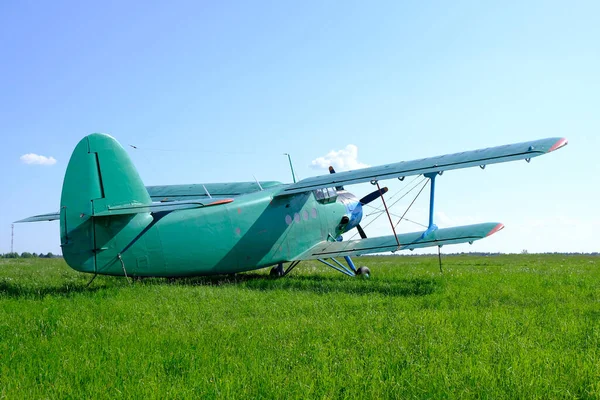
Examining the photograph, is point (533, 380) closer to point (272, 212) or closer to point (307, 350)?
point (307, 350)

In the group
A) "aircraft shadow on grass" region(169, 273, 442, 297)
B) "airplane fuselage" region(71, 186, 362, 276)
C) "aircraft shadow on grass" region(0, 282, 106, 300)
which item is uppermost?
"airplane fuselage" region(71, 186, 362, 276)

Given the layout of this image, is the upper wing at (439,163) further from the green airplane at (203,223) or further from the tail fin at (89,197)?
the tail fin at (89,197)

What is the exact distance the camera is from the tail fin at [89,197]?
34.3ft

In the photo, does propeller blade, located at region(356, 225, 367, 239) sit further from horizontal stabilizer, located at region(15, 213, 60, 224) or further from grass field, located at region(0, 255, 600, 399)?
horizontal stabilizer, located at region(15, 213, 60, 224)

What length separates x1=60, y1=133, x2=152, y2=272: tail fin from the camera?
10.5 metres

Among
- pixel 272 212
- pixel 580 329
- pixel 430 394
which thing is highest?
pixel 272 212

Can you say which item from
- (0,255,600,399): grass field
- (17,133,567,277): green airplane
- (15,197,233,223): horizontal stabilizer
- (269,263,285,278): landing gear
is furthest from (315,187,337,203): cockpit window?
(0,255,600,399): grass field

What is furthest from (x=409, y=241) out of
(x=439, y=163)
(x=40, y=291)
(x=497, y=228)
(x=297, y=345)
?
(x=40, y=291)

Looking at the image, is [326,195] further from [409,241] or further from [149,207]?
[149,207]

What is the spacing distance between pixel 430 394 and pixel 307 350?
1.63 metres

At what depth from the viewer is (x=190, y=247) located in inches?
451

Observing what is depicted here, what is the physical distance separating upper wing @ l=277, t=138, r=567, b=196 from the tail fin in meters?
4.45

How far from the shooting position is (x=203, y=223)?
1171 cm

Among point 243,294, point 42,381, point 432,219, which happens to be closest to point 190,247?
point 243,294
